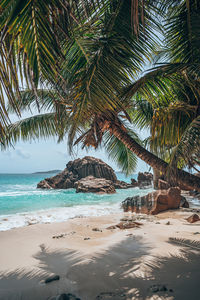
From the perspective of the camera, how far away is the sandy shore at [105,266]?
2.13 metres

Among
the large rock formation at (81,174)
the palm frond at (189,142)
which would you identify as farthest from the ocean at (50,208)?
the large rock formation at (81,174)

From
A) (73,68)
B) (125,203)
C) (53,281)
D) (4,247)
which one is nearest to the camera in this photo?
(53,281)

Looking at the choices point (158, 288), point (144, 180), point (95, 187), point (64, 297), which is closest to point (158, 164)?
point (158, 288)

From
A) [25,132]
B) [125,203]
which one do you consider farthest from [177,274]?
[125,203]

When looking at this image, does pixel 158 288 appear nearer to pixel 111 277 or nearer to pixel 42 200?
pixel 111 277

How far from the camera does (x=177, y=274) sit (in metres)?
2.43

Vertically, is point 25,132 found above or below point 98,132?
above

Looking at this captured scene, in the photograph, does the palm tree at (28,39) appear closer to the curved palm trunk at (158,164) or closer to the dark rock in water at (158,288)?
the curved palm trunk at (158,164)

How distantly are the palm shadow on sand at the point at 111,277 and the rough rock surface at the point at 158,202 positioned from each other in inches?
167

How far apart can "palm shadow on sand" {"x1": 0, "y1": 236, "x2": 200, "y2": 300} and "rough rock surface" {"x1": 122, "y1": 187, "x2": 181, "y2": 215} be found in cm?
424

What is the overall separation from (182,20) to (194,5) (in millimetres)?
221

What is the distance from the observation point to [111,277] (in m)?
2.44

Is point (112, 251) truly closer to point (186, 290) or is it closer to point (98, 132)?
point (186, 290)

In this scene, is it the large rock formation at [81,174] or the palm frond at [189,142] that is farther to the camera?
the large rock formation at [81,174]
